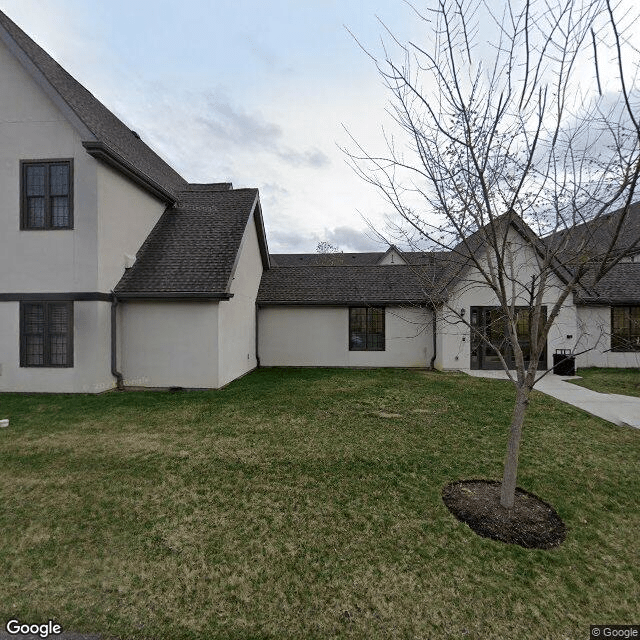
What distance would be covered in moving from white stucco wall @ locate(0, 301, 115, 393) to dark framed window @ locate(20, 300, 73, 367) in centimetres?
13

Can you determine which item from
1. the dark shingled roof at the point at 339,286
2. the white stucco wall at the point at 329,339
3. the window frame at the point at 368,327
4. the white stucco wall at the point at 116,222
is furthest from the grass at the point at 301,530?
the dark shingled roof at the point at 339,286

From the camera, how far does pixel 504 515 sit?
3852mm

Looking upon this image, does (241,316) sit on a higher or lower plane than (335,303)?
lower

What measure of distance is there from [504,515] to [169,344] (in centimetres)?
892

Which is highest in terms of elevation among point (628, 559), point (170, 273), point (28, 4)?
point (28, 4)

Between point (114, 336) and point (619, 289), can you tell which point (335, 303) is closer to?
point (114, 336)

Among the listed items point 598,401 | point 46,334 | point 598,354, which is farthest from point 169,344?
point 598,354

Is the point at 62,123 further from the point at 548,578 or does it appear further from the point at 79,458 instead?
the point at 548,578

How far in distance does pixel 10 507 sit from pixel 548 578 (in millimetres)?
5810

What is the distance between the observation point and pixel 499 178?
13.2 feet

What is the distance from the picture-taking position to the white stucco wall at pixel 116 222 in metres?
9.22

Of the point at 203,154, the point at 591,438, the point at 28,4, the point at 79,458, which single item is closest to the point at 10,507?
the point at 79,458

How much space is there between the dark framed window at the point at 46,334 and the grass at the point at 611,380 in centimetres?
1538

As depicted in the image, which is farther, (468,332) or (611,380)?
(468,332)
